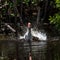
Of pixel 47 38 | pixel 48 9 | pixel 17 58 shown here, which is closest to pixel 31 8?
pixel 48 9

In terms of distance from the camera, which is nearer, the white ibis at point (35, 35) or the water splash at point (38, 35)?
the white ibis at point (35, 35)

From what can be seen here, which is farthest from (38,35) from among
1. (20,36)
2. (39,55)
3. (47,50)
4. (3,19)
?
(39,55)

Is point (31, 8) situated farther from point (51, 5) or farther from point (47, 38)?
point (47, 38)

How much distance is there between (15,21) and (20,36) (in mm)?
2484

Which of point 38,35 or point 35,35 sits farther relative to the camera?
point 38,35

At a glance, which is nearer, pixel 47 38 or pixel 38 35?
pixel 47 38

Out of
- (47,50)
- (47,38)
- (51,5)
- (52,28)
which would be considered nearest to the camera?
(47,50)

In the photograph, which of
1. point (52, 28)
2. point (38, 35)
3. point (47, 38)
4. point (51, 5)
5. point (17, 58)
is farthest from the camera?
point (51, 5)

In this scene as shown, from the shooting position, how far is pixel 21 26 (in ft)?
86.4

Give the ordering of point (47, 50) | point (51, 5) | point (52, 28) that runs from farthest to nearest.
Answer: point (51, 5)
point (52, 28)
point (47, 50)

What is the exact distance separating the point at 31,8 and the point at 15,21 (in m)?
2.77

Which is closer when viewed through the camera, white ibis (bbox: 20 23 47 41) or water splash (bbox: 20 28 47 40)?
white ibis (bbox: 20 23 47 41)

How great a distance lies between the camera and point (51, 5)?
28.4 meters

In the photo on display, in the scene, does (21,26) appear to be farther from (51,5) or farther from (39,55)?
(39,55)
